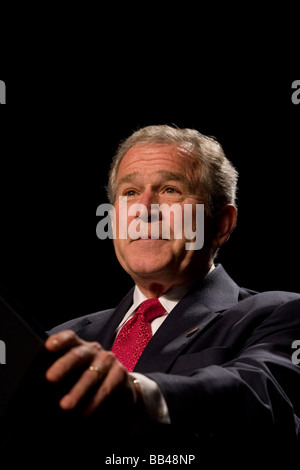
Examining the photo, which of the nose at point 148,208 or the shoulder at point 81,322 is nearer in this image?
the nose at point 148,208

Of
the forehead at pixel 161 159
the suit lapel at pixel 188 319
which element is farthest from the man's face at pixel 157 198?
the suit lapel at pixel 188 319

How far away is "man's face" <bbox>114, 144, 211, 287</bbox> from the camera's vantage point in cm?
214

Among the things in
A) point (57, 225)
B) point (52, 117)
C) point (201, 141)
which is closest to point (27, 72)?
point (52, 117)

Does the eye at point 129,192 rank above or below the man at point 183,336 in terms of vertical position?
above

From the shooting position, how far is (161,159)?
7.41 feet

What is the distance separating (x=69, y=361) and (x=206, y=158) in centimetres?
150

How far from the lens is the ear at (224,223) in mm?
2346

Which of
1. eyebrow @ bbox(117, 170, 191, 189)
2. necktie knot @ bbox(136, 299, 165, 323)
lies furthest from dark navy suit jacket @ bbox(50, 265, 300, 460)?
eyebrow @ bbox(117, 170, 191, 189)

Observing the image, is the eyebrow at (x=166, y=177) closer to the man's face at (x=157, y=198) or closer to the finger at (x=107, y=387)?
the man's face at (x=157, y=198)

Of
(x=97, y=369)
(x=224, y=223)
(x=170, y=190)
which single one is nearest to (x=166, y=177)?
(x=170, y=190)

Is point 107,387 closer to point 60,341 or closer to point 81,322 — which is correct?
point 60,341

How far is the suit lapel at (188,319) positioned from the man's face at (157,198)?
105 mm

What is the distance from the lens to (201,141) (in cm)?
237
